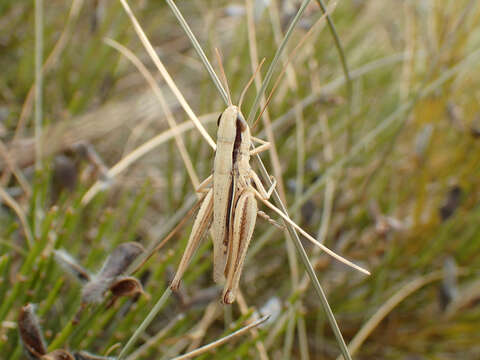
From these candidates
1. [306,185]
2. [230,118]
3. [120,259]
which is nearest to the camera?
[230,118]

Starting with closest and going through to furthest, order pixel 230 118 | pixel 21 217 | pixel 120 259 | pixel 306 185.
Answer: pixel 230 118 < pixel 120 259 < pixel 21 217 < pixel 306 185

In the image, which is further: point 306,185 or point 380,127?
point 306,185

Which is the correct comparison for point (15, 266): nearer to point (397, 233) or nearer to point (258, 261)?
point (258, 261)

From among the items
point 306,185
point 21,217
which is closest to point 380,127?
point 306,185

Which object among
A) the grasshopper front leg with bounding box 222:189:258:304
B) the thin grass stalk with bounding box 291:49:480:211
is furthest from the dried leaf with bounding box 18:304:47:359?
the thin grass stalk with bounding box 291:49:480:211

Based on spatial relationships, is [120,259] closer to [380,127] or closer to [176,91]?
[176,91]

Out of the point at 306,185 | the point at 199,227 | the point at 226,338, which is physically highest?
the point at 199,227

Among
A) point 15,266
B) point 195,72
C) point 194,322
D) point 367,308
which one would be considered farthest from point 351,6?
point 15,266
